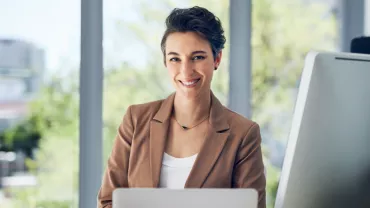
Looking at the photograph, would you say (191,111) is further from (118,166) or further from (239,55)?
(239,55)

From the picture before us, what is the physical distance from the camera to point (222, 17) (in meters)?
3.21

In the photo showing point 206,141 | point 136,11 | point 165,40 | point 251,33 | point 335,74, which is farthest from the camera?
point 251,33

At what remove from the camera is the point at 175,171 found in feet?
5.85

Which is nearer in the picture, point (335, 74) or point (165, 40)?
point (335, 74)

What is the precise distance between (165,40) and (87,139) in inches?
45.0

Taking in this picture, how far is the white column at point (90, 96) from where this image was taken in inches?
113

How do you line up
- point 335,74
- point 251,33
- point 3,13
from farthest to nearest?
point 251,33 → point 3,13 → point 335,74

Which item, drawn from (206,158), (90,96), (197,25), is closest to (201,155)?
(206,158)

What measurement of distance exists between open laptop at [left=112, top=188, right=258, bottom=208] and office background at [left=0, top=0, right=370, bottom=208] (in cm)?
190

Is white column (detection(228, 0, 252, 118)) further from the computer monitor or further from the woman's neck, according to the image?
the computer monitor

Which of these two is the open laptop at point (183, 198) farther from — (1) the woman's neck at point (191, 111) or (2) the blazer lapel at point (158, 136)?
(1) the woman's neck at point (191, 111)

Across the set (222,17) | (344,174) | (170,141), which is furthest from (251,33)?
(344,174)

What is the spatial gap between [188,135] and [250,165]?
23 cm

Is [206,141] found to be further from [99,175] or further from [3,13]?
[3,13]
